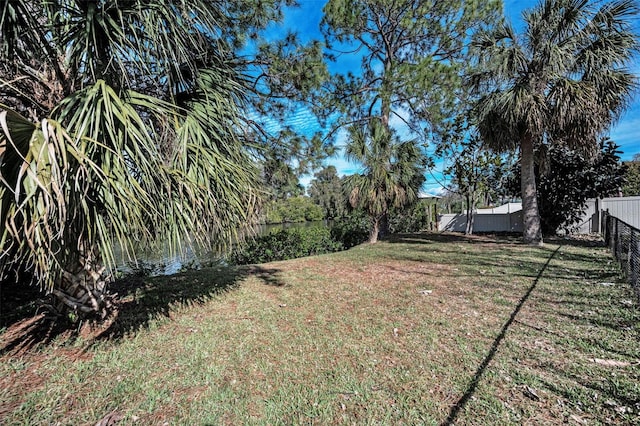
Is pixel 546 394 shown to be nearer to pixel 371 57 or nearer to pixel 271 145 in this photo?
pixel 271 145

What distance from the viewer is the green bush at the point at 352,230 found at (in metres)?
10.5

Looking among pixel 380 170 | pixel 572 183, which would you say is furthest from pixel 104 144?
pixel 572 183

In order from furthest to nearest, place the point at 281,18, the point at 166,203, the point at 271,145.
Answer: the point at 271,145 < the point at 281,18 < the point at 166,203

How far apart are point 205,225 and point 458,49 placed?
10.2 m

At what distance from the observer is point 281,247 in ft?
27.3

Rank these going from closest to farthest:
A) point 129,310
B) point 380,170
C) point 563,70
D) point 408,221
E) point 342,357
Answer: point 342,357, point 129,310, point 563,70, point 380,170, point 408,221

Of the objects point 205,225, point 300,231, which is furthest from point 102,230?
point 300,231

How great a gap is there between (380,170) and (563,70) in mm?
4944

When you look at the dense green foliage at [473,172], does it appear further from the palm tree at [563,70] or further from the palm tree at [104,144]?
the palm tree at [104,144]

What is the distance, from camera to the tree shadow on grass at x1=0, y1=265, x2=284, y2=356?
2.94m

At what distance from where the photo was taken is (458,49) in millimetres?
9312

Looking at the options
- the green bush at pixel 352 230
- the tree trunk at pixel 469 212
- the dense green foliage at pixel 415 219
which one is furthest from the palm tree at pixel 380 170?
the tree trunk at pixel 469 212

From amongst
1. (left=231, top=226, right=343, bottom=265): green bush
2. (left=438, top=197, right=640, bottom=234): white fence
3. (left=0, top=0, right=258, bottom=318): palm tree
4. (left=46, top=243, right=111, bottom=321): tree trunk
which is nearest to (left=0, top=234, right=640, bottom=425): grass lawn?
(left=46, top=243, right=111, bottom=321): tree trunk

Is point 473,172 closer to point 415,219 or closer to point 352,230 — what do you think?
point 415,219
